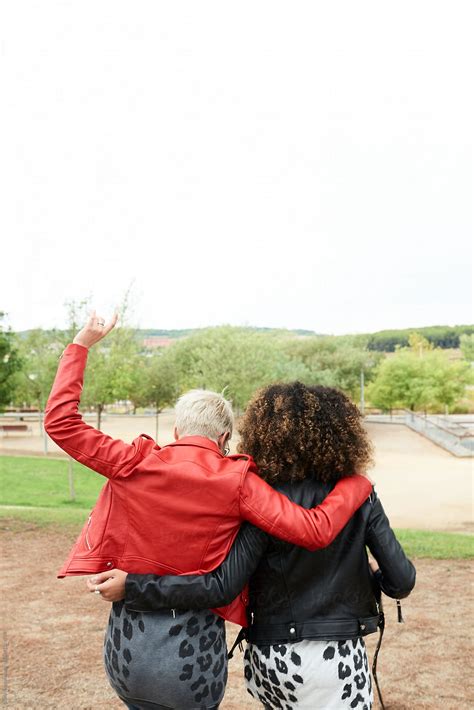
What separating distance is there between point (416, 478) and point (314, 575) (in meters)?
20.8

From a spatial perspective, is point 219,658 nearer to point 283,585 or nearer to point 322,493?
→ point 283,585

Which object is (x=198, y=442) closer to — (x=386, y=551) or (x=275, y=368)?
(x=386, y=551)

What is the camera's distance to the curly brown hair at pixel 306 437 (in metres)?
2.41

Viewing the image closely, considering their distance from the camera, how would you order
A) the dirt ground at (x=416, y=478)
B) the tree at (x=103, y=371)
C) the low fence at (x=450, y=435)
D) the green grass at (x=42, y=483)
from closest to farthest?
the dirt ground at (x=416, y=478) → the green grass at (x=42, y=483) → the tree at (x=103, y=371) → the low fence at (x=450, y=435)

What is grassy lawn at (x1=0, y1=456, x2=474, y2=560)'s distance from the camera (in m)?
9.26

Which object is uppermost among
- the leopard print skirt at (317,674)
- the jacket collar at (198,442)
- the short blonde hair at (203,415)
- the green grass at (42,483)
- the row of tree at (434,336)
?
the row of tree at (434,336)

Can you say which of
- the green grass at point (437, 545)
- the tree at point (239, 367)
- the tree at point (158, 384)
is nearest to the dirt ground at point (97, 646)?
the green grass at point (437, 545)

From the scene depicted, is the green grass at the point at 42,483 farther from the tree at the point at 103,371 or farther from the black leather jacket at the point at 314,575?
the black leather jacket at the point at 314,575

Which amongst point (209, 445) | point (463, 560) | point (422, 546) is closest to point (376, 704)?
point (209, 445)

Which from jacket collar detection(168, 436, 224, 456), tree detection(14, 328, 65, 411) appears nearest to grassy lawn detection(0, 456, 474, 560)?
tree detection(14, 328, 65, 411)

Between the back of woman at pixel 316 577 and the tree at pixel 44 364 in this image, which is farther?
the tree at pixel 44 364

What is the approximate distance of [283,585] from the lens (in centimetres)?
242

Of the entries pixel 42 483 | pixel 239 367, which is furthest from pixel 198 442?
pixel 239 367

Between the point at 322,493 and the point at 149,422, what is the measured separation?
48894 mm
